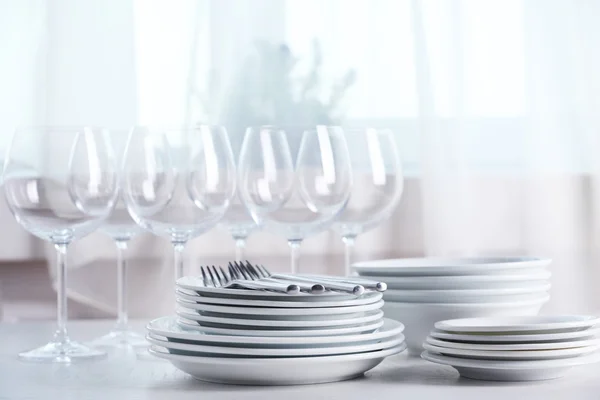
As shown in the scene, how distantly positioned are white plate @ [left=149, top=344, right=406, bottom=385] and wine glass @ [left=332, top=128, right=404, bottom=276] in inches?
11.5

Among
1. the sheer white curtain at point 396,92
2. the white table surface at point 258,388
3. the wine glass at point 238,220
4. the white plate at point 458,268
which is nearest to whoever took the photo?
the white table surface at point 258,388

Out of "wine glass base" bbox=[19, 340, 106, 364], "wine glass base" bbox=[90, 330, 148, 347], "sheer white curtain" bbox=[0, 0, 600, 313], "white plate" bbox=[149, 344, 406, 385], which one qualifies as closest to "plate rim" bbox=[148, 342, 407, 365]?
"white plate" bbox=[149, 344, 406, 385]

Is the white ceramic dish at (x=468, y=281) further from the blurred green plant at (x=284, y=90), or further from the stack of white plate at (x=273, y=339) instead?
the blurred green plant at (x=284, y=90)

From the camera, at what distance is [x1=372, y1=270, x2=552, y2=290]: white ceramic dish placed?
38.3 inches

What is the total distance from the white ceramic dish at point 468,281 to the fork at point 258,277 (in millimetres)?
169

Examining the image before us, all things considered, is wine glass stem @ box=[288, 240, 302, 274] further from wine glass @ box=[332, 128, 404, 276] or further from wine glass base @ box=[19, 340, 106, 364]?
wine glass base @ box=[19, 340, 106, 364]

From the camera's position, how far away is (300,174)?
1032 millimetres

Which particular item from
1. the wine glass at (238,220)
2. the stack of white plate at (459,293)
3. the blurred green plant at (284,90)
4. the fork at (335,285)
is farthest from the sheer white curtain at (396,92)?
the fork at (335,285)

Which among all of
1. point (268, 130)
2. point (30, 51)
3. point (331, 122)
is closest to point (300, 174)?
point (268, 130)

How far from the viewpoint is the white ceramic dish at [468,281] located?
3.19ft

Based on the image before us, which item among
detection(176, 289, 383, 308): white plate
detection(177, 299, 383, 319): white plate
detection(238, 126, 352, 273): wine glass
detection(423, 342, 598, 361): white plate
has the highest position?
detection(238, 126, 352, 273): wine glass

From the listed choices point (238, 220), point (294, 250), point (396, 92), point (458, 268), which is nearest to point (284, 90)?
point (396, 92)

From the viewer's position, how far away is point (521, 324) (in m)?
0.86

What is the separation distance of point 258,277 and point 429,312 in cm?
19
